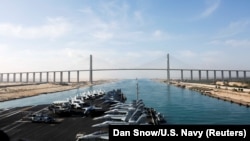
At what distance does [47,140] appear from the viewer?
99.8ft

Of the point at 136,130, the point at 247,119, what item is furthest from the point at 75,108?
the point at 136,130

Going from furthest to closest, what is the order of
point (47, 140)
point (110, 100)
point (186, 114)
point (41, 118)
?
1. point (110, 100)
2. point (186, 114)
3. point (41, 118)
4. point (47, 140)

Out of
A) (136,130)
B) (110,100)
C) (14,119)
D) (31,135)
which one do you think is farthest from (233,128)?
(110,100)

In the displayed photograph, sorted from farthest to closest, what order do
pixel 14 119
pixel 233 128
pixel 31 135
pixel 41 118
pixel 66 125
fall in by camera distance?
pixel 14 119
pixel 41 118
pixel 66 125
pixel 31 135
pixel 233 128

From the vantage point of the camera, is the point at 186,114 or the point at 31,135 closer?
the point at 31,135

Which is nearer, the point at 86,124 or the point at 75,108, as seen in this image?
the point at 86,124

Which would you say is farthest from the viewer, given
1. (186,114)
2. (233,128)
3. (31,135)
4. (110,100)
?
(110,100)

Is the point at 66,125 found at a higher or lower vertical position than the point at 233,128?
lower

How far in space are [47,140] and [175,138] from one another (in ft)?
69.4

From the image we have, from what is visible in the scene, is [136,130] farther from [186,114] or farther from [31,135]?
[186,114]

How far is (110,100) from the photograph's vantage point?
65938 mm

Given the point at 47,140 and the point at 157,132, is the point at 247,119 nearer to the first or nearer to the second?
the point at 47,140

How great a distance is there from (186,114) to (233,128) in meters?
48.2

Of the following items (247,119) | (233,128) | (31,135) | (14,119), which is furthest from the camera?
(247,119)
